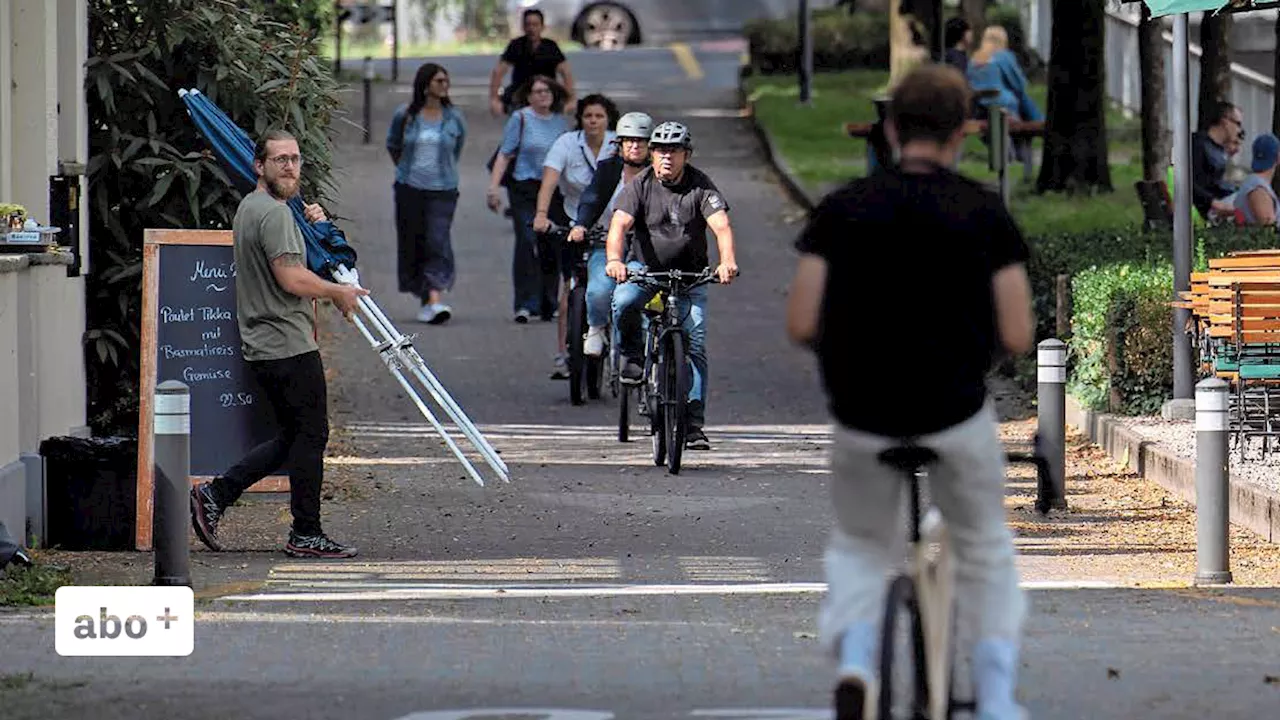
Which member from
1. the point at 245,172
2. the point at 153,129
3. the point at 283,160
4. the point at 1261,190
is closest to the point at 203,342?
the point at 245,172

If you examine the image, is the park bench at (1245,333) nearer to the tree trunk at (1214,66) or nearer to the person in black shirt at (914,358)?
A: the person in black shirt at (914,358)

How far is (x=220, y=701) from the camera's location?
785 cm

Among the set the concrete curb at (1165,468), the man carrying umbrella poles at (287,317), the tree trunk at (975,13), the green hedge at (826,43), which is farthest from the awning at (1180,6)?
the green hedge at (826,43)

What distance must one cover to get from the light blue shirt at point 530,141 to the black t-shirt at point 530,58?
3710mm

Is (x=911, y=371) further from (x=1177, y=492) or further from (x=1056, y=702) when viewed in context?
(x=1177, y=492)

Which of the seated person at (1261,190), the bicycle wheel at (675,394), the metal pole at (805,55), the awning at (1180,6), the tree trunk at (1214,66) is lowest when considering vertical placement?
the bicycle wheel at (675,394)

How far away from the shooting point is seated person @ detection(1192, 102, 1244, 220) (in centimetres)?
2002

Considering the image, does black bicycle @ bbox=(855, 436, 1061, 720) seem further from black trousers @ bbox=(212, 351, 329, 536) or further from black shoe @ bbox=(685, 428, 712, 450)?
black shoe @ bbox=(685, 428, 712, 450)

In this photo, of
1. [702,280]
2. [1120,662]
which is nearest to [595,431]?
[702,280]

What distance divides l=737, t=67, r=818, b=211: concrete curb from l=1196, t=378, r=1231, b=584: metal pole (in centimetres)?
1400

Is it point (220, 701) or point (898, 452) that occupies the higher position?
point (898, 452)

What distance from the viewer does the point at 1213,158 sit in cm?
2009

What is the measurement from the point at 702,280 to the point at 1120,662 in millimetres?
6101

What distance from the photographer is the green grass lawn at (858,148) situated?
2434 centimetres
